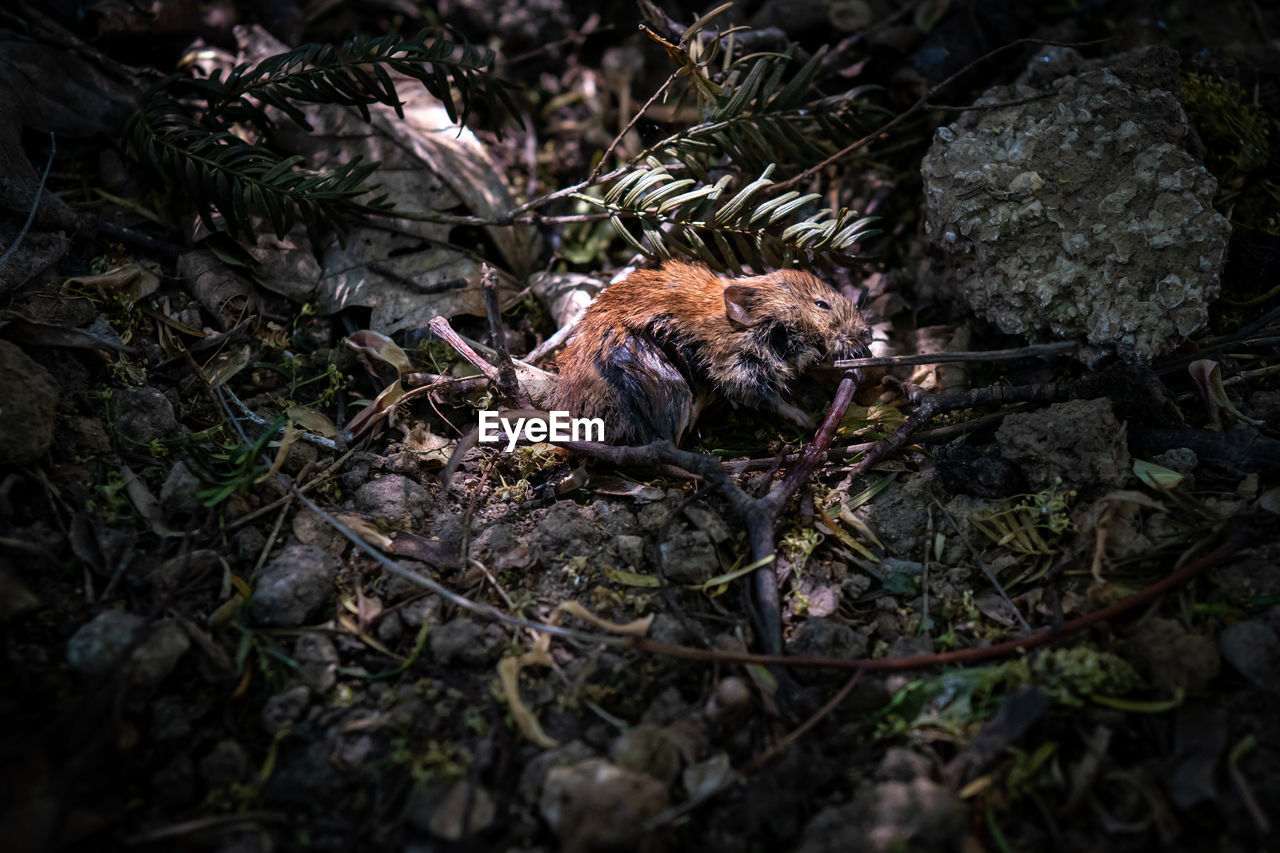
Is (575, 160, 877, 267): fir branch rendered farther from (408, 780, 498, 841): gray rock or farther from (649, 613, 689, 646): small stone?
(408, 780, 498, 841): gray rock

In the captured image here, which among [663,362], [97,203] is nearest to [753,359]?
[663,362]

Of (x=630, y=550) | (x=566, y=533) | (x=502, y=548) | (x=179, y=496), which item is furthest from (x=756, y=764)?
(x=179, y=496)

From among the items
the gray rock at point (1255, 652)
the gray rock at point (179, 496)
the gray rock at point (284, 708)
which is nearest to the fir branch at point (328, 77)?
the gray rock at point (179, 496)

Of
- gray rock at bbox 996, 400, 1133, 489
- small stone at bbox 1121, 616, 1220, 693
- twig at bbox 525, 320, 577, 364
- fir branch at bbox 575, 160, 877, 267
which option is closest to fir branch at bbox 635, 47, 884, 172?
fir branch at bbox 575, 160, 877, 267

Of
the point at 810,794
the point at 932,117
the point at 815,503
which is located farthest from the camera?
the point at 932,117

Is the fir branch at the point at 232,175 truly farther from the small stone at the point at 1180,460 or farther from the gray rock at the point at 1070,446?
the small stone at the point at 1180,460

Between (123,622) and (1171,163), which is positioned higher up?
(1171,163)

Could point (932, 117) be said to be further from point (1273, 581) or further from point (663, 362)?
point (1273, 581)
